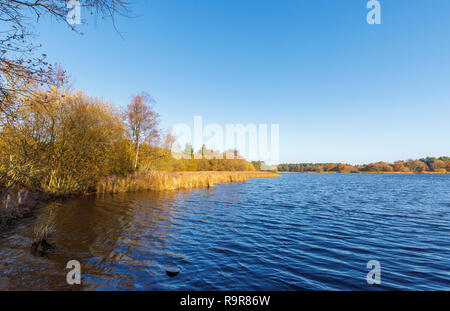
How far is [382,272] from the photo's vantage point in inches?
203

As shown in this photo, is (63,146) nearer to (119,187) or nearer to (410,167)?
(119,187)

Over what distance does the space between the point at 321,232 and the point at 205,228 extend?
5.17 metres

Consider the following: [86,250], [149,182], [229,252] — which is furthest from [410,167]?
[86,250]

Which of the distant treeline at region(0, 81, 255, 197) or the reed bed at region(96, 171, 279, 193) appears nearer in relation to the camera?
the distant treeline at region(0, 81, 255, 197)

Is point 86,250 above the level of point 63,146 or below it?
below

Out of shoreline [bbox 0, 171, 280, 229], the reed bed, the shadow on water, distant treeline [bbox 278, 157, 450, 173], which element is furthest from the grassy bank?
distant treeline [bbox 278, 157, 450, 173]

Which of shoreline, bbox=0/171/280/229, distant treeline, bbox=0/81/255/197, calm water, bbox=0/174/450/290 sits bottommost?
calm water, bbox=0/174/450/290

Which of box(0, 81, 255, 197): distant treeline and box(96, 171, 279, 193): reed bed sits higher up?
box(0, 81, 255, 197): distant treeline

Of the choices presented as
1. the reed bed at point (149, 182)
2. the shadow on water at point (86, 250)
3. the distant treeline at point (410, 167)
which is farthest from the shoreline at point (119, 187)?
the distant treeline at point (410, 167)

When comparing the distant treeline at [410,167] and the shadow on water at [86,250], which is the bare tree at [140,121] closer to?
the shadow on water at [86,250]

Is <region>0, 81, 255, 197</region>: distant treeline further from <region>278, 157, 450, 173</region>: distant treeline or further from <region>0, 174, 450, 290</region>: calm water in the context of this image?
<region>278, 157, 450, 173</region>: distant treeline

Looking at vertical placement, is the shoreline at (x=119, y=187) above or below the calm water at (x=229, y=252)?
above

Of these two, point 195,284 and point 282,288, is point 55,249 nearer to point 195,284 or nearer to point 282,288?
point 195,284

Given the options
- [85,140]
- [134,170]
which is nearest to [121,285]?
[85,140]
